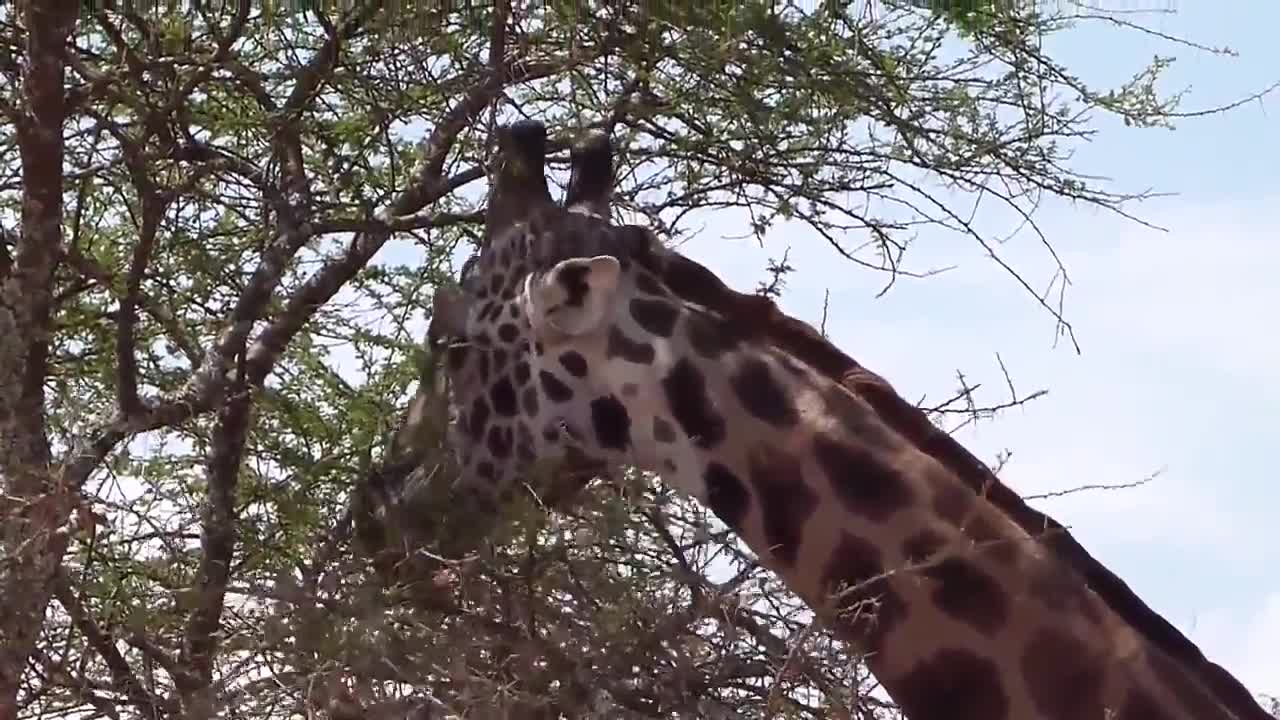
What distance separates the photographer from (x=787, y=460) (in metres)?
3.02

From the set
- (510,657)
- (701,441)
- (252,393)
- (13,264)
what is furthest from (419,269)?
(510,657)

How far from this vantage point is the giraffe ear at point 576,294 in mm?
3094

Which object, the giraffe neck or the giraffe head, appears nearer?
the giraffe neck

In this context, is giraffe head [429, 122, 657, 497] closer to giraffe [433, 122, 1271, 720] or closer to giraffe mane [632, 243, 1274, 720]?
giraffe [433, 122, 1271, 720]

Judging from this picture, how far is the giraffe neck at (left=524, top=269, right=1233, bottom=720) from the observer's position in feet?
9.41

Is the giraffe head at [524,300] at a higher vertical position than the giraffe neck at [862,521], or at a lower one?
higher

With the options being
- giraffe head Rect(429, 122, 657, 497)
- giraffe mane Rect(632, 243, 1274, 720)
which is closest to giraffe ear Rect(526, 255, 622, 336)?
giraffe head Rect(429, 122, 657, 497)

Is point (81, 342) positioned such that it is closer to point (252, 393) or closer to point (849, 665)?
point (252, 393)

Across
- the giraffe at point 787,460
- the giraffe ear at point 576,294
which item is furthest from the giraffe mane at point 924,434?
the giraffe ear at point 576,294

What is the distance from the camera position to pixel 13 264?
3.55m

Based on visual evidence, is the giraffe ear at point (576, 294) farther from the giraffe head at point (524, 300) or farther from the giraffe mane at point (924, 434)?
the giraffe mane at point (924, 434)

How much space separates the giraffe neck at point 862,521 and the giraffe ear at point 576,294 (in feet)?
0.12

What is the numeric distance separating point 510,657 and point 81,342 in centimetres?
229

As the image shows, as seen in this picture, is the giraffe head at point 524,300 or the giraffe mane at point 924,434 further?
the giraffe head at point 524,300
